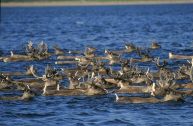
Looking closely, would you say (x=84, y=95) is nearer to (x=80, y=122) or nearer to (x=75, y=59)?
(x=80, y=122)

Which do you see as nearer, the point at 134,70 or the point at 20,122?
the point at 20,122

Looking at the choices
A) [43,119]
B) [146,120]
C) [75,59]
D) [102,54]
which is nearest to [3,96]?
[43,119]

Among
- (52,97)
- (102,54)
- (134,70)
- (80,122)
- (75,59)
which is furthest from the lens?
(102,54)

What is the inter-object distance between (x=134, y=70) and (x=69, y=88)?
4416mm

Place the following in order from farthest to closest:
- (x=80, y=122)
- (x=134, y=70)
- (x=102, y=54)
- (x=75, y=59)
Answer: (x=102, y=54) → (x=75, y=59) → (x=134, y=70) → (x=80, y=122)

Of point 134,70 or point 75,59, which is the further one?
point 75,59

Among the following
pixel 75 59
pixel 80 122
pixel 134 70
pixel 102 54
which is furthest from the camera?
pixel 102 54

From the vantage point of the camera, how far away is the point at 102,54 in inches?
2359

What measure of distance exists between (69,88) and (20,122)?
268 inches

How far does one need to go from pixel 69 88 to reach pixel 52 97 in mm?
1393

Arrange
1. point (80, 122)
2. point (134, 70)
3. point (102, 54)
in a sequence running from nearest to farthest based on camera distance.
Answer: point (80, 122)
point (134, 70)
point (102, 54)

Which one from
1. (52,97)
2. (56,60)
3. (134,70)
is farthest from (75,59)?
(52,97)

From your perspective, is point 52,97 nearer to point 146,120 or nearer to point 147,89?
point 147,89

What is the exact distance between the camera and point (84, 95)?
37500 millimetres
